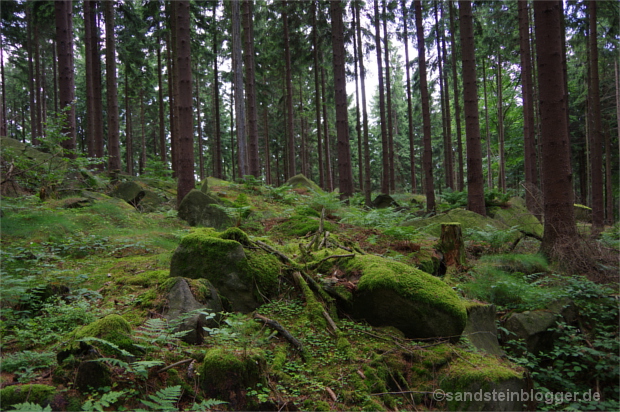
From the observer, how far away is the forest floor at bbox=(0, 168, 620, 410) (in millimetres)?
2916

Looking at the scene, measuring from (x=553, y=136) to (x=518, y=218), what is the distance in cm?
326

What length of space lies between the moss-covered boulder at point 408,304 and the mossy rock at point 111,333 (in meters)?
2.72

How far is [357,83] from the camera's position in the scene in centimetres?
2188

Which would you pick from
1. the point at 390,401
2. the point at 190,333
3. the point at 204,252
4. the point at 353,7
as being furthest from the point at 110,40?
the point at 390,401

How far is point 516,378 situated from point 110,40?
19148 mm

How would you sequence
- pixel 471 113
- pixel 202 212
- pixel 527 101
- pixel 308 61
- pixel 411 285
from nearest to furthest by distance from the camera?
pixel 411 285 → pixel 202 212 → pixel 471 113 → pixel 527 101 → pixel 308 61

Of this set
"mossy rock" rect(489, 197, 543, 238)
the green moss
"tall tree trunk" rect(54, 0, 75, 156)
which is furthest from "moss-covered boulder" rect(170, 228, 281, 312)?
"tall tree trunk" rect(54, 0, 75, 156)

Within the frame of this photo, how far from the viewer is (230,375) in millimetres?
3068

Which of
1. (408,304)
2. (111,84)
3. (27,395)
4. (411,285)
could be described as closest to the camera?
(27,395)

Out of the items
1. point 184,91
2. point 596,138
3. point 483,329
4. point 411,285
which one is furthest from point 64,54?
point 596,138

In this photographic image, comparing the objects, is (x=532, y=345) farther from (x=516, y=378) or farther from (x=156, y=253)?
(x=156, y=253)

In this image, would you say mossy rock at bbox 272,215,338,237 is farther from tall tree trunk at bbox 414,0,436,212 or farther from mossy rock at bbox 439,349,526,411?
tall tree trunk at bbox 414,0,436,212

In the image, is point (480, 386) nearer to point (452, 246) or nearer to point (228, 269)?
point (228, 269)

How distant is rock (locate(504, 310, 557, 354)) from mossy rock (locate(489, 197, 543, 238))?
3879 millimetres
